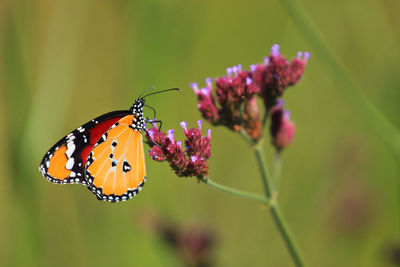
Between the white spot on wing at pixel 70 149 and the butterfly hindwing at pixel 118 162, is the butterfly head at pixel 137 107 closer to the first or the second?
the butterfly hindwing at pixel 118 162

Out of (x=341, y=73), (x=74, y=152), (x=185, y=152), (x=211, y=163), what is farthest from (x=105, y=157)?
(x=211, y=163)

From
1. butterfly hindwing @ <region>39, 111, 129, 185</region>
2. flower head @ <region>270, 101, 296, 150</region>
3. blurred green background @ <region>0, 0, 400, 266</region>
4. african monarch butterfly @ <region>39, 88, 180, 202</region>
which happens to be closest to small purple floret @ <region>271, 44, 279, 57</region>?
flower head @ <region>270, 101, 296, 150</region>

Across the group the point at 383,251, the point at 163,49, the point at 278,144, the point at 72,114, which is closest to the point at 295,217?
the point at 383,251

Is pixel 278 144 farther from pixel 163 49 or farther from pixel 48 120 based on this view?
pixel 48 120

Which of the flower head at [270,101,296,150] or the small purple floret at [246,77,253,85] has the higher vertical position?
the small purple floret at [246,77,253,85]

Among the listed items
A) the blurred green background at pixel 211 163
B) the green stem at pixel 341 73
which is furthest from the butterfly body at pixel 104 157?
the green stem at pixel 341 73

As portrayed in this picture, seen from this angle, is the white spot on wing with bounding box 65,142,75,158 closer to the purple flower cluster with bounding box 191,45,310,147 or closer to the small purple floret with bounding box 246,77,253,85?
the purple flower cluster with bounding box 191,45,310,147
